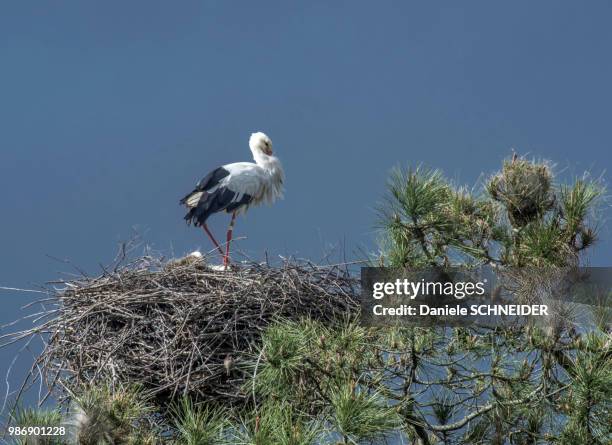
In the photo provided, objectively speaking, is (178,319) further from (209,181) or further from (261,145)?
(261,145)

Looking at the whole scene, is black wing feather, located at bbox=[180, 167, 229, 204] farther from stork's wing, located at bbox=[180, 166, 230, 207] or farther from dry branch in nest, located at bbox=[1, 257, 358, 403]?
dry branch in nest, located at bbox=[1, 257, 358, 403]

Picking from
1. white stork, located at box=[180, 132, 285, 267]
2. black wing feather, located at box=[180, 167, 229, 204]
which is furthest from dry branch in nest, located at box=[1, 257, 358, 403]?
black wing feather, located at box=[180, 167, 229, 204]

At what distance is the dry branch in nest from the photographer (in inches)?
275

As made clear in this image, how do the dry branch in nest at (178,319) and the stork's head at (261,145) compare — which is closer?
the dry branch in nest at (178,319)

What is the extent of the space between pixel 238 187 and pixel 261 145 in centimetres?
81

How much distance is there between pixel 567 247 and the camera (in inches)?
244

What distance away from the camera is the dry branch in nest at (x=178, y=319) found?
275 inches

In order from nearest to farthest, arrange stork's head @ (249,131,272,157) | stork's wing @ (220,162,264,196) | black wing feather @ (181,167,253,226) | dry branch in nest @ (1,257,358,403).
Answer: dry branch in nest @ (1,257,358,403) < black wing feather @ (181,167,253,226) < stork's wing @ (220,162,264,196) < stork's head @ (249,131,272,157)

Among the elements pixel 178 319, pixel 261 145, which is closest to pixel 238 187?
pixel 261 145

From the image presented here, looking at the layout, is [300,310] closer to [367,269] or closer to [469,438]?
[367,269]

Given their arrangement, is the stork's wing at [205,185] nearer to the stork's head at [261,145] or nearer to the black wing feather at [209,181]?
the black wing feather at [209,181]

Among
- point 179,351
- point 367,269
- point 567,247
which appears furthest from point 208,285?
point 567,247

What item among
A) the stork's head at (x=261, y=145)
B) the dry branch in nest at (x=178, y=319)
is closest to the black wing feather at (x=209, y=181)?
the stork's head at (x=261, y=145)

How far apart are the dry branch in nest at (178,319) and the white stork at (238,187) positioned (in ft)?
4.90
